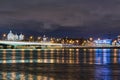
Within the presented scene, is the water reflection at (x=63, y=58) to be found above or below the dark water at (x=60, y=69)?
below

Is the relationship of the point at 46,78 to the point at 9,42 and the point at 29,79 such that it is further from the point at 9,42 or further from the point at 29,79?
the point at 9,42

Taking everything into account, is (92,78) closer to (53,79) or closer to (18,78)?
(53,79)

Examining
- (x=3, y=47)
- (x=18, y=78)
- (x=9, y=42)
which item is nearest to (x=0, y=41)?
(x=9, y=42)

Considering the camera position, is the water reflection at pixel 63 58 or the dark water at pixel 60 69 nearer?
the dark water at pixel 60 69

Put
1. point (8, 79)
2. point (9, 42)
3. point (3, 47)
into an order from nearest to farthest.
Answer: point (8, 79)
point (9, 42)
point (3, 47)

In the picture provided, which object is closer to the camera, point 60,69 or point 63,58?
point 60,69

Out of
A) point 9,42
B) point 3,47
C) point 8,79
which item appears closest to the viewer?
point 8,79

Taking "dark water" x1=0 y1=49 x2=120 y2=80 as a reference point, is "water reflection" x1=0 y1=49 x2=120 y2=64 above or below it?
below

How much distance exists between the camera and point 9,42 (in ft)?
497

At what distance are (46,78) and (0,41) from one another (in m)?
128

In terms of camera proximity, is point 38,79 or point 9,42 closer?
point 38,79

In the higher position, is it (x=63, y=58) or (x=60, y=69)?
(x=60, y=69)

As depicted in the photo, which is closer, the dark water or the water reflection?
the dark water

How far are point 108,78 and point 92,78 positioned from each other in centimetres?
105
